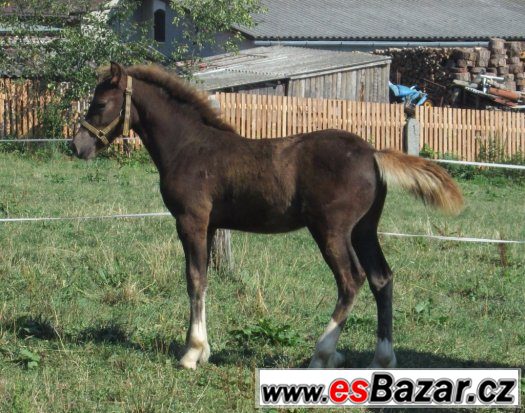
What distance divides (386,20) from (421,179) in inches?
1228

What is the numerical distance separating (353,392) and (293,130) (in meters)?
17.0

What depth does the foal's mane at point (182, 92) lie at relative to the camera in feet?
24.2

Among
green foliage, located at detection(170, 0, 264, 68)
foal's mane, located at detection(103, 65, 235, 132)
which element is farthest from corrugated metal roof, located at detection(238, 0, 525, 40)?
foal's mane, located at detection(103, 65, 235, 132)

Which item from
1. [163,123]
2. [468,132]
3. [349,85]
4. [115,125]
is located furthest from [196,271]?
[349,85]

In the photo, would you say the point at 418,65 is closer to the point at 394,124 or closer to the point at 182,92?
the point at 394,124

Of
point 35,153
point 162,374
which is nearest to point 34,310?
point 162,374

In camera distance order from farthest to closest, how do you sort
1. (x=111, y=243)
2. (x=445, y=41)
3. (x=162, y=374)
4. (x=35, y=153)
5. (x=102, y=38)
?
(x=445, y=41), (x=102, y=38), (x=35, y=153), (x=111, y=243), (x=162, y=374)

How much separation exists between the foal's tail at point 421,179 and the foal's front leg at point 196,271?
4.64ft

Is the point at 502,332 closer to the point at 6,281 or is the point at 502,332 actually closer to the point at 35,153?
the point at 6,281

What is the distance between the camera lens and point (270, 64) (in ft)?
91.4

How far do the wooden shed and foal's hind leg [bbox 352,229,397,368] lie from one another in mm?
16766

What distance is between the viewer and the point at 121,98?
7285mm

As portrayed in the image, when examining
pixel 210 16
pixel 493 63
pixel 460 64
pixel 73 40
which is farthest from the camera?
pixel 493 63

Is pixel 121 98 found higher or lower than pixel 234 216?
higher
